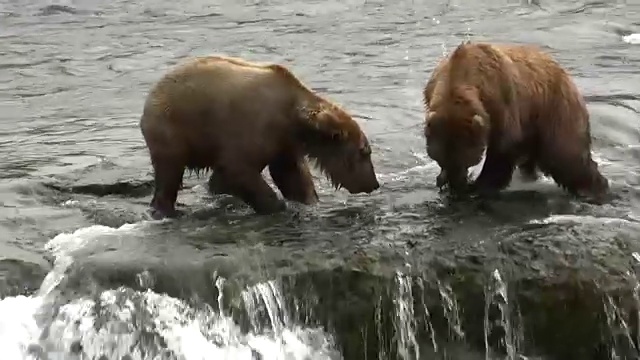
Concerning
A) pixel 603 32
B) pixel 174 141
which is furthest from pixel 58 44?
pixel 174 141

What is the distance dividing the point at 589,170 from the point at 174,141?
2.58 metres

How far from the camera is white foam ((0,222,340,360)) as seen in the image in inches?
253

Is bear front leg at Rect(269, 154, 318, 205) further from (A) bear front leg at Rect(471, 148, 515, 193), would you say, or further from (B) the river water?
(A) bear front leg at Rect(471, 148, 515, 193)

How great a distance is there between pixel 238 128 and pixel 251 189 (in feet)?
1.24

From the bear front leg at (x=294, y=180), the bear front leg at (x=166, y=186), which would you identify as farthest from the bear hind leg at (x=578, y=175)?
the bear front leg at (x=166, y=186)

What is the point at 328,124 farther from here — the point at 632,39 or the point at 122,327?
the point at 632,39

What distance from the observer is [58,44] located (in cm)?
1448

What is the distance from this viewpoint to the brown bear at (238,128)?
23.0 ft

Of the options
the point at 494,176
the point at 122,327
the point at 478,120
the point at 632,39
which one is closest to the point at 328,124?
the point at 478,120

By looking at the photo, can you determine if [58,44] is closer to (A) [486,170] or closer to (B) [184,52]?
(B) [184,52]

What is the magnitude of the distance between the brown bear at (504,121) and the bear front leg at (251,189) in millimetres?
1002

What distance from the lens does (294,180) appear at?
24.8 feet


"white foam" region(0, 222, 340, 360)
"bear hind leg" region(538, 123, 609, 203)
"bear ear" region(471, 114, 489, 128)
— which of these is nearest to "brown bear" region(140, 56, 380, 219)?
"bear ear" region(471, 114, 489, 128)

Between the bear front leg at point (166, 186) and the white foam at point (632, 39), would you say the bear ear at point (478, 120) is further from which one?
the white foam at point (632, 39)
